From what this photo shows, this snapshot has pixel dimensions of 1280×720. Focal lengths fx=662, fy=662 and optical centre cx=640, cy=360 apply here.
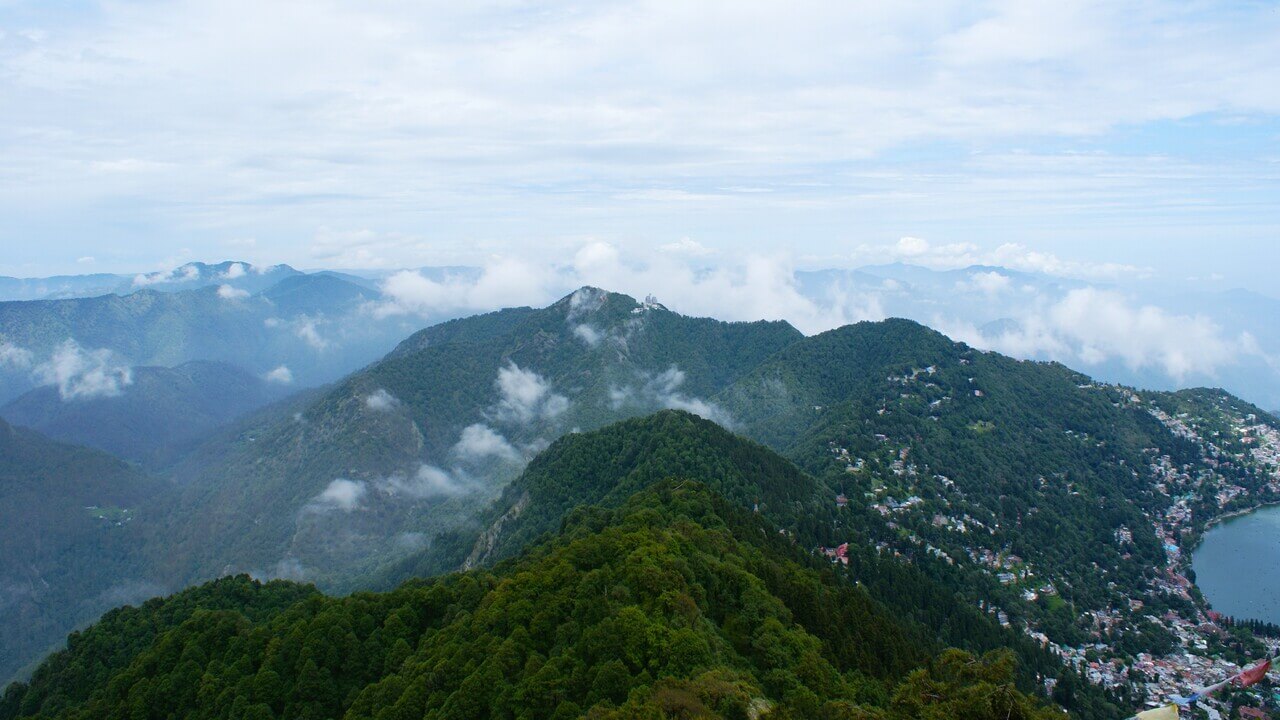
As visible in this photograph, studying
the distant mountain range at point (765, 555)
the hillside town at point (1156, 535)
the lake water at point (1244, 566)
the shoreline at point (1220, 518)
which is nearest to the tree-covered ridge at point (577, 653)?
the distant mountain range at point (765, 555)

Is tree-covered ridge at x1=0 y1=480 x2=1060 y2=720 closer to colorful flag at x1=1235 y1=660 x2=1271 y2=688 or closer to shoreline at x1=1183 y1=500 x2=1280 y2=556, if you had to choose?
colorful flag at x1=1235 y1=660 x2=1271 y2=688

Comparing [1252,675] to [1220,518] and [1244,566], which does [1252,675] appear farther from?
[1220,518]

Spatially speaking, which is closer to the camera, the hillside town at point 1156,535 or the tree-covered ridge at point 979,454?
the hillside town at point 1156,535

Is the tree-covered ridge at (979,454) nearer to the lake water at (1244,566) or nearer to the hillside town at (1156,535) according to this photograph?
the hillside town at (1156,535)

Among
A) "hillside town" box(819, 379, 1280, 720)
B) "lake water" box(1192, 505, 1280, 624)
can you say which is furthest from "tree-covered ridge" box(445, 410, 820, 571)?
"lake water" box(1192, 505, 1280, 624)

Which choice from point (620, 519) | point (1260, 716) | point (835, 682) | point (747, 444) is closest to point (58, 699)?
point (620, 519)

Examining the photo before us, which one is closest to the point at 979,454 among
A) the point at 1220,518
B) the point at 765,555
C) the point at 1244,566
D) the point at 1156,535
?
the point at 1156,535
